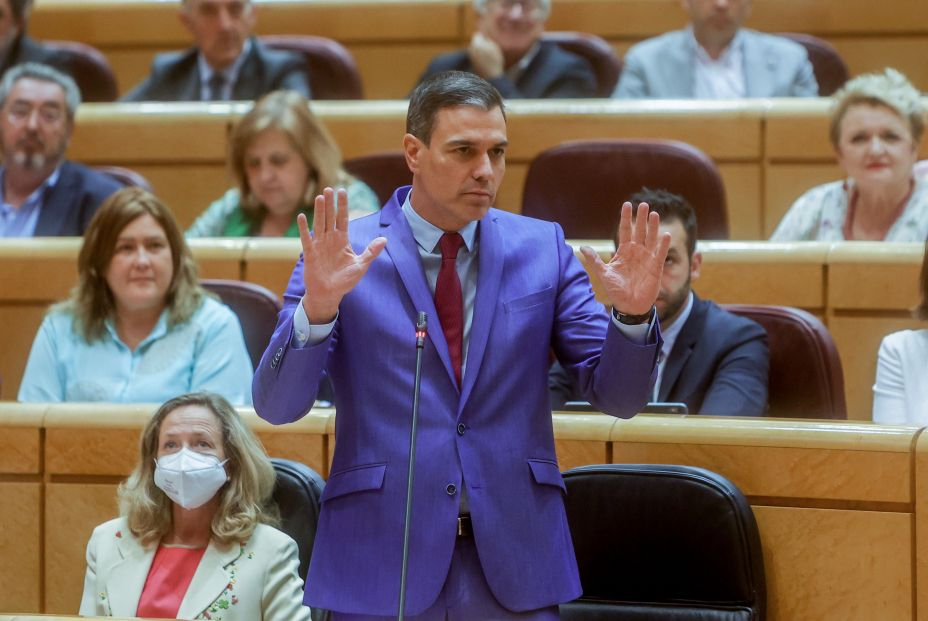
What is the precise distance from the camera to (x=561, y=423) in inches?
53.2

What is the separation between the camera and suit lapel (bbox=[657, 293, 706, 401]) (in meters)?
1.54

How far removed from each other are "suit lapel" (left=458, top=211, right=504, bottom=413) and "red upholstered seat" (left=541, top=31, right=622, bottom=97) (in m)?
1.73

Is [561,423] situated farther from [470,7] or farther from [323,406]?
[470,7]

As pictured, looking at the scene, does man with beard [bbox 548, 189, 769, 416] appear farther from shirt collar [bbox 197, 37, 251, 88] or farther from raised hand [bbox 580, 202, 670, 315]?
shirt collar [bbox 197, 37, 251, 88]

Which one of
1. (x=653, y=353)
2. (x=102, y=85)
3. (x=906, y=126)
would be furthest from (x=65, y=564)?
(x=102, y=85)

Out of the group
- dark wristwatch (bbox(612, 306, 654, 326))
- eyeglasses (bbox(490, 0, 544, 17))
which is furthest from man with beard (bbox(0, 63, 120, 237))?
dark wristwatch (bbox(612, 306, 654, 326))

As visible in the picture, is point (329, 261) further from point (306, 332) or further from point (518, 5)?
point (518, 5)

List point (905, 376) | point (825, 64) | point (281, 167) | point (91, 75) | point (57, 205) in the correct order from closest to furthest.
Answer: point (905, 376) < point (281, 167) < point (57, 205) < point (825, 64) < point (91, 75)

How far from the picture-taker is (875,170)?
6.31 ft

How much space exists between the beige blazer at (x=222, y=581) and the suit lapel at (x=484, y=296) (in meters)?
0.37

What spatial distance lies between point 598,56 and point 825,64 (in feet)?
1.36

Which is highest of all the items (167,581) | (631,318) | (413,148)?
(413,148)

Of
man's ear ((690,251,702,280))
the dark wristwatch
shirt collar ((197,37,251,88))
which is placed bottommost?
the dark wristwatch

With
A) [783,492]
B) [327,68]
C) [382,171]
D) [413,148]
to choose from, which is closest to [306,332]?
[413,148]
